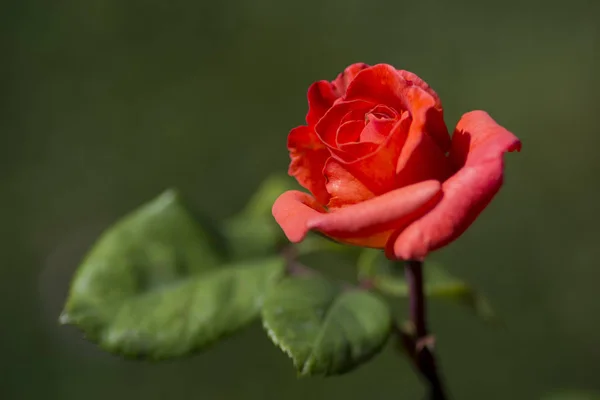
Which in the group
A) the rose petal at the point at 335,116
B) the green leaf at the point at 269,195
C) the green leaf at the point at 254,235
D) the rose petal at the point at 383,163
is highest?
the rose petal at the point at 335,116

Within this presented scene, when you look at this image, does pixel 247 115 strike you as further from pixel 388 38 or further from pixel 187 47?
pixel 388 38

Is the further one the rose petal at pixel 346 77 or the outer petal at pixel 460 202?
the rose petal at pixel 346 77

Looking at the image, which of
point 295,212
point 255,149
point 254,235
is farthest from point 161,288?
point 255,149

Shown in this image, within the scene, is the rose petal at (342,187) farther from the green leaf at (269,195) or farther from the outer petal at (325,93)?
the green leaf at (269,195)

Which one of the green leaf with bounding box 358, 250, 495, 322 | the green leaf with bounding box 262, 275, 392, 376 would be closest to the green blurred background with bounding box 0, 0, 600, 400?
the green leaf with bounding box 358, 250, 495, 322

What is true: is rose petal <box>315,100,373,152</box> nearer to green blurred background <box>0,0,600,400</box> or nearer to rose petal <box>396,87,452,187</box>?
rose petal <box>396,87,452,187</box>

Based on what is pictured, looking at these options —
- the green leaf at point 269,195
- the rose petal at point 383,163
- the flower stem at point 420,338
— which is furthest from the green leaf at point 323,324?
the green leaf at point 269,195

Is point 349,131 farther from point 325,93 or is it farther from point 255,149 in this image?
point 255,149

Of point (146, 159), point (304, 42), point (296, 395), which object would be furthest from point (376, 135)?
point (304, 42)
